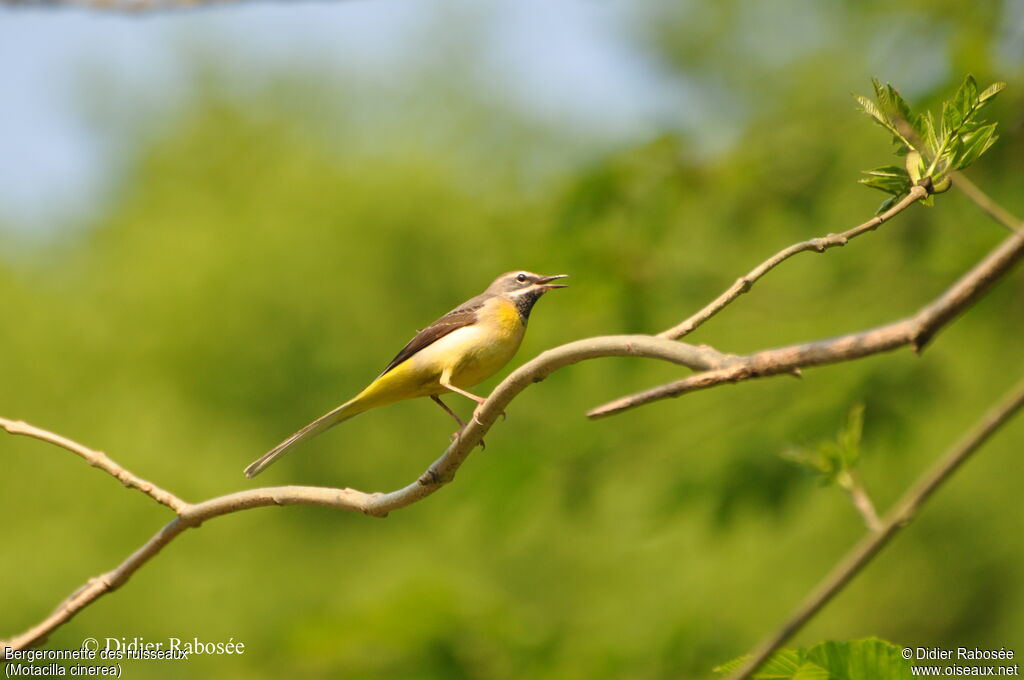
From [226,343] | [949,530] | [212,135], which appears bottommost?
[949,530]

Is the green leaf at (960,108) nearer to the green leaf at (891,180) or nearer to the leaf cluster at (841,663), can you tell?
the green leaf at (891,180)

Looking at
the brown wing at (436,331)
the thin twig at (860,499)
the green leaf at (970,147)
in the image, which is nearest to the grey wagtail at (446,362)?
the brown wing at (436,331)

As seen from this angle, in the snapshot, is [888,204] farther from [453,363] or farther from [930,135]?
[453,363]

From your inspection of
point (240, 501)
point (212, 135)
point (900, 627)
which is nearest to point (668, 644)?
point (240, 501)

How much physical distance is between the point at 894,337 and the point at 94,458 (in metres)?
2.77

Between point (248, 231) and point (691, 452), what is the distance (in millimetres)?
29423

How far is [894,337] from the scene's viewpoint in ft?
5.88

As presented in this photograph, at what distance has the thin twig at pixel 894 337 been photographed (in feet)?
5.59

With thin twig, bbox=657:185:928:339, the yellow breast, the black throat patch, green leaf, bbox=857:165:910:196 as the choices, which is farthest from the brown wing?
green leaf, bbox=857:165:910:196

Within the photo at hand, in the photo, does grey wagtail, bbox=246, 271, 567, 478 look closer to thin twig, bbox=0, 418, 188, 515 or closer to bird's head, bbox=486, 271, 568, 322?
bird's head, bbox=486, 271, 568, 322

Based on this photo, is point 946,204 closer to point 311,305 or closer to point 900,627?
point 900,627

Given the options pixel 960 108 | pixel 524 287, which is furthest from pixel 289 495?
pixel 524 287

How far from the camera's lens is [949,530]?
16188mm

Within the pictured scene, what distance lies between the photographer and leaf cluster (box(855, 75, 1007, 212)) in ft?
7.54
